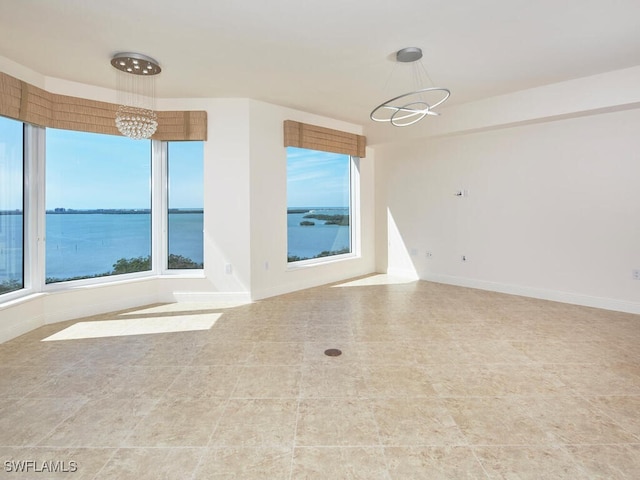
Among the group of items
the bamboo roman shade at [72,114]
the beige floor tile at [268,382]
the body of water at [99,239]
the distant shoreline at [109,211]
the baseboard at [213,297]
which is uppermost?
the bamboo roman shade at [72,114]

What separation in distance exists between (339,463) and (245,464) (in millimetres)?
440

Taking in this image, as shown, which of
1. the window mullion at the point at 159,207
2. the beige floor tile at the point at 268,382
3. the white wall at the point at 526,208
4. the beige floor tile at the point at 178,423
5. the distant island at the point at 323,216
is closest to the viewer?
the beige floor tile at the point at 178,423

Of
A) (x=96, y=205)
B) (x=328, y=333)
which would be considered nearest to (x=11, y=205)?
(x=96, y=205)

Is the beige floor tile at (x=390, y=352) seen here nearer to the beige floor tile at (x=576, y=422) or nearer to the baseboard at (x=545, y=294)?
the beige floor tile at (x=576, y=422)

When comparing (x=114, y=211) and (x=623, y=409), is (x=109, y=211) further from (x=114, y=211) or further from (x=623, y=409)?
(x=623, y=409)

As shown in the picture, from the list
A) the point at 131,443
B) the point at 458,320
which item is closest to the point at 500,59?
the point at 458,320

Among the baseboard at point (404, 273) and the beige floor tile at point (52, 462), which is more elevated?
the baseboard at point (404, 273)

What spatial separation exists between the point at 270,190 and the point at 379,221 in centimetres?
240

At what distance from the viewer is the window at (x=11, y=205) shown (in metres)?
3.43

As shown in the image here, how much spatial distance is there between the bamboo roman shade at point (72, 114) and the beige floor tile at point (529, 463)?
4231 mm

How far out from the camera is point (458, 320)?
3871mm

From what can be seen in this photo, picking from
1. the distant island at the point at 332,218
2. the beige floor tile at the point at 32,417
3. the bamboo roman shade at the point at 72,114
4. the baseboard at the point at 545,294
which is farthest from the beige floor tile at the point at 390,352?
the bamboo roman shade at the point at 72,114

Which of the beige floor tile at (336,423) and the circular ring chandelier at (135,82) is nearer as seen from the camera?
the beige floor tile at (336,423)

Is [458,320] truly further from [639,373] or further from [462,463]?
[462,463]
